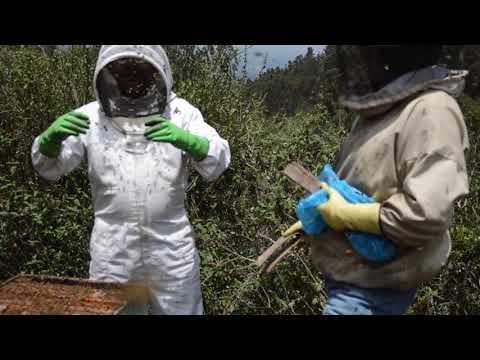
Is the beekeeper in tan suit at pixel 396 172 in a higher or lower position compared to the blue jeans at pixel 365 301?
higher

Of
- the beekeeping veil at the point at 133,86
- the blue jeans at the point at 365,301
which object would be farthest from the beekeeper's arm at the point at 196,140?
the blue jeans at the point at 365,301

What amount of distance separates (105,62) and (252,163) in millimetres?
1709

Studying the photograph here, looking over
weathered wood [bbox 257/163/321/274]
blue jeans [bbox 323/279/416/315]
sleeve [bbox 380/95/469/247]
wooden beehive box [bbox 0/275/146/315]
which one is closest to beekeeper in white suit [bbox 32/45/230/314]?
wooden beehive box [bbox 0/275/146/315]

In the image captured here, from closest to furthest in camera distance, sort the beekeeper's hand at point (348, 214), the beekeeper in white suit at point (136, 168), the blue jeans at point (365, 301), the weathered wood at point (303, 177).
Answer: the beekeeper's hand at point (348, 214) < the blue jeans at point (365, 301) < the weathered wood at point (303, 177) < the beekeeper in white suit at point (136, 168)

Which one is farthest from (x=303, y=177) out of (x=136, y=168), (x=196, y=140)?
(x=136, y=168)

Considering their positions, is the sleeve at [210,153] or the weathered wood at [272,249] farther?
the sleeve at [210,153]

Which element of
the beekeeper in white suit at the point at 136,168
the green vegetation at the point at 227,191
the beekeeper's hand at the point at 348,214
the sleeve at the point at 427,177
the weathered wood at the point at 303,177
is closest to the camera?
the sleeve at the point at 427,177


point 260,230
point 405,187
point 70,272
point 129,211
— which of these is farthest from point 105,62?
point 70,272

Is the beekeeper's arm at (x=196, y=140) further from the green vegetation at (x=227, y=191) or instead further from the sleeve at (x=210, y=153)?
the green vegetation at (x=227, y=191)

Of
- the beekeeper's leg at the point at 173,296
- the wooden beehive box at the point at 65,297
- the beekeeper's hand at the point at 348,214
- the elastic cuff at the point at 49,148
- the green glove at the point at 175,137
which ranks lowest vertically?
the beekeeper's leg at the point at 173,296

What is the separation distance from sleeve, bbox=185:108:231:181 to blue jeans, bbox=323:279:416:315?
88 cm

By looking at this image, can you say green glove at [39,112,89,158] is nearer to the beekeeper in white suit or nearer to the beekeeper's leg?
the beekeeper in white suit

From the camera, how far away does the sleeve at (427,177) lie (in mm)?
1576

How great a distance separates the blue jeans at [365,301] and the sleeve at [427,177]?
238 millimetres
